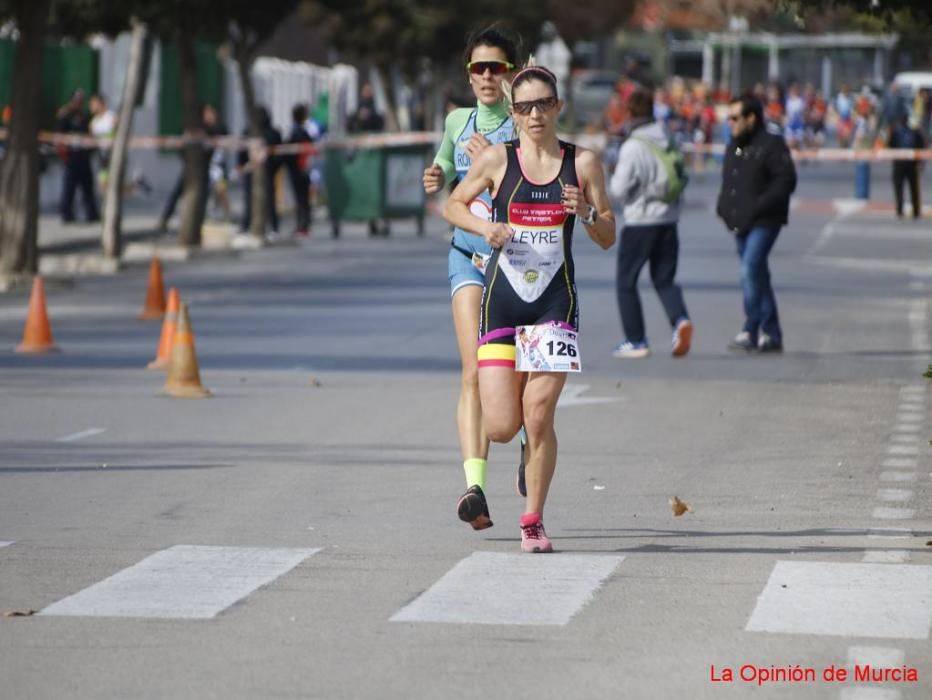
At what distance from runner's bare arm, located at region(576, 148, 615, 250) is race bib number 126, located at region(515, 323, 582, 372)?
0.37 m

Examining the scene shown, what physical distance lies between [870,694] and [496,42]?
13.5ft

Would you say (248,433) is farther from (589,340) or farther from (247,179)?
(247,179)

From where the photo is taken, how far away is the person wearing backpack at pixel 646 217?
17141mm

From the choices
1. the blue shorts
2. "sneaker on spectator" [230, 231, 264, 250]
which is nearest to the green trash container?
"sneaker on spectator" [230, 231, 264, 250]

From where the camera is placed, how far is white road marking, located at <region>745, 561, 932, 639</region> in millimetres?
7469

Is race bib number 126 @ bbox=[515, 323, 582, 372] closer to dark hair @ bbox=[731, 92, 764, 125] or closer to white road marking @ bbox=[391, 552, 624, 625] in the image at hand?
white road marking @ bbox=[391, 552, 624, 625]

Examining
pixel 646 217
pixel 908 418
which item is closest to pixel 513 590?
pixel 908 418

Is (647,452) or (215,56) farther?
(215,56)

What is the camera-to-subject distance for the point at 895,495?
10719 mm

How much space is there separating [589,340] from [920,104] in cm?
2828

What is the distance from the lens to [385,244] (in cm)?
3228

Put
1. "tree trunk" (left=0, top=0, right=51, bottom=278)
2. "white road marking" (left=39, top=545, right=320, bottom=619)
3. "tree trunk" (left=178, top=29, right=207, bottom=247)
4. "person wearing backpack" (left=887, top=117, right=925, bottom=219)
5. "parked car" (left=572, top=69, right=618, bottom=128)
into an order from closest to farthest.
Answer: "white road marking" (left=39, top=545, right=320, bottom=619) < "tree trunk" (left=0, top=0, right=51, bottom=278) < "tree trunk" (left=178, top=29, right=207, bottom=247) < "person wearing backpack" (left=887, top=117, right=925, bottom=219) < "parked car" (left=572, top=69, right=618, bottom=128)

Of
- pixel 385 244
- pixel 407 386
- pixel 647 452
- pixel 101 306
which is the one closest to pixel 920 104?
pixel 385 244

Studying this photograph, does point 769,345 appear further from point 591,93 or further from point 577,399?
point 591,93
